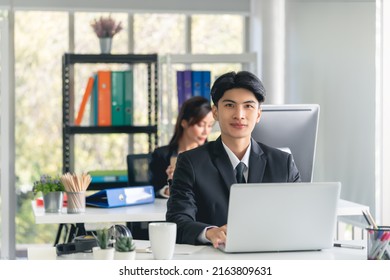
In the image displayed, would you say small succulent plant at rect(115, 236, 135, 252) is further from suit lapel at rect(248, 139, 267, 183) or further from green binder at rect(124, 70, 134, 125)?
green binder at rect(124, 70, 134, 125)

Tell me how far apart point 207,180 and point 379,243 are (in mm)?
724

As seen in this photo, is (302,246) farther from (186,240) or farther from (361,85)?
(361,85)

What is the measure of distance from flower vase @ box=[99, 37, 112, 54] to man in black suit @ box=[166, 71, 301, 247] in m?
3.19

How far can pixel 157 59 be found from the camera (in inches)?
227

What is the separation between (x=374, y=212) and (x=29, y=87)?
3027mm

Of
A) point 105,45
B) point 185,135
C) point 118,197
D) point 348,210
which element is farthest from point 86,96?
point 348,210

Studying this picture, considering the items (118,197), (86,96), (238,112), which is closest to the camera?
(238,112)

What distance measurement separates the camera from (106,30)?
19.1ft

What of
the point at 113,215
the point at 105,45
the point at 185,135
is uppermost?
the point at 105,45

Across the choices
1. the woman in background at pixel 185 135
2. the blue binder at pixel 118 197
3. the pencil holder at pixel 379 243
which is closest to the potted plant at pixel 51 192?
the blue binder at pixel 118 197

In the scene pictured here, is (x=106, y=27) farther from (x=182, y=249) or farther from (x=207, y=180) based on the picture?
(x=182, y=249)

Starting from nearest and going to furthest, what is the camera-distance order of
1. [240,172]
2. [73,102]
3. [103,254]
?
1. [103,254]
2. [240,172]
3. [73,102]

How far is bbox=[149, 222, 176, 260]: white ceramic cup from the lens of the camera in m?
2.24

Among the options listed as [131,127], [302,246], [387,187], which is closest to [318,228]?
[302,246]
